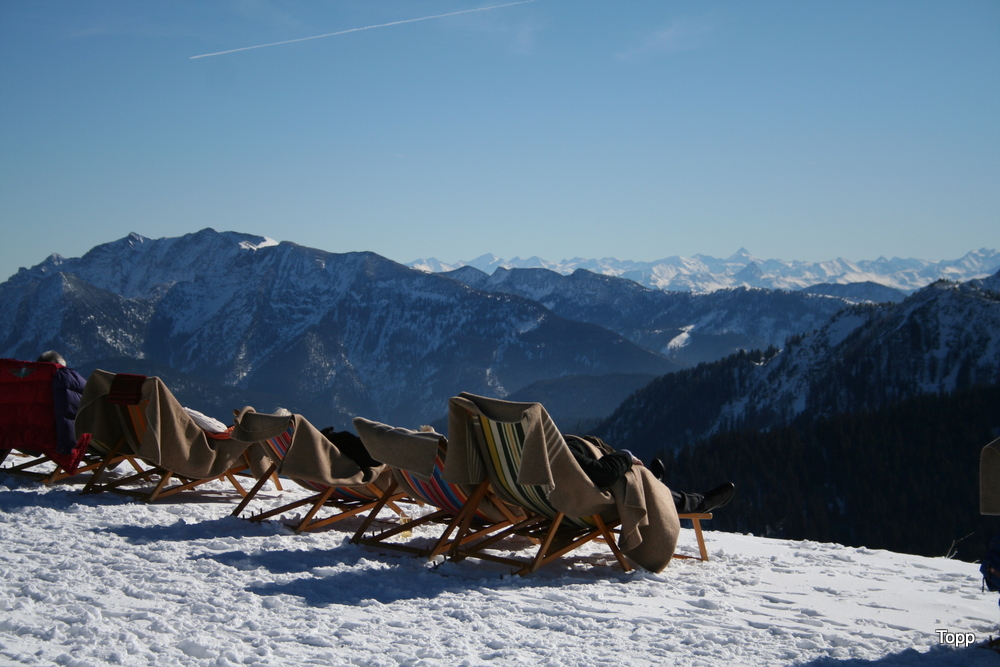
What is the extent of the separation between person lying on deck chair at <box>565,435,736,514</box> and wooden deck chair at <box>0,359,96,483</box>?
5.24 metres

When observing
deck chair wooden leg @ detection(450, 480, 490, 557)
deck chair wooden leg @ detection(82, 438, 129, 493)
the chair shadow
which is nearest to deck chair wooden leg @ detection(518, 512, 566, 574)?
deck chair wooden leg @ detection(450, 480, 490, 557)

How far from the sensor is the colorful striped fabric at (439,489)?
6.18 metres

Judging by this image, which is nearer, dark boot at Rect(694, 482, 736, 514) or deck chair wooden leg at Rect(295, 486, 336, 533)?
dark boot at Rect(694, 482, 736, 514)

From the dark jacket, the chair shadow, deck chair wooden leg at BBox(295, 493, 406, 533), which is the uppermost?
the dark jacket

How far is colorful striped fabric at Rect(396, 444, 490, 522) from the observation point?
6.18 meters

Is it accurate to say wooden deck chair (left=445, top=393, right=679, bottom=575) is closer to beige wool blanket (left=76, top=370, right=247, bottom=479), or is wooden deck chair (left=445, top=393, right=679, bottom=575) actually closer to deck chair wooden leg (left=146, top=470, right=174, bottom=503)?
beige wool blanket (left=76, top=370, right=247, bottom=479)

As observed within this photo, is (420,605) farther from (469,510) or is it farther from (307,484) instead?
(307,484)

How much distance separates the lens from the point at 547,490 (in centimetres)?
559

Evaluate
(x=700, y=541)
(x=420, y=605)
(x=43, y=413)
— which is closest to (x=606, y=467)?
(x=700, y=541)

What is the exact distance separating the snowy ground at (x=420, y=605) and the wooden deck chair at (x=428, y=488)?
226 millimetres

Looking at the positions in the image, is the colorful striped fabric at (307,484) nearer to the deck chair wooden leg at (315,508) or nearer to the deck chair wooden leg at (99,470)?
the deck chair wooden leg at (315,508)

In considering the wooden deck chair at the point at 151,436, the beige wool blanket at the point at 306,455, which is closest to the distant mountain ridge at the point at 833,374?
the wooden deck chair at the point at 151,436

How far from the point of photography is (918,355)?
112562 millimetres

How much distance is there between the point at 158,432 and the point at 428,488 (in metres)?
3.04
